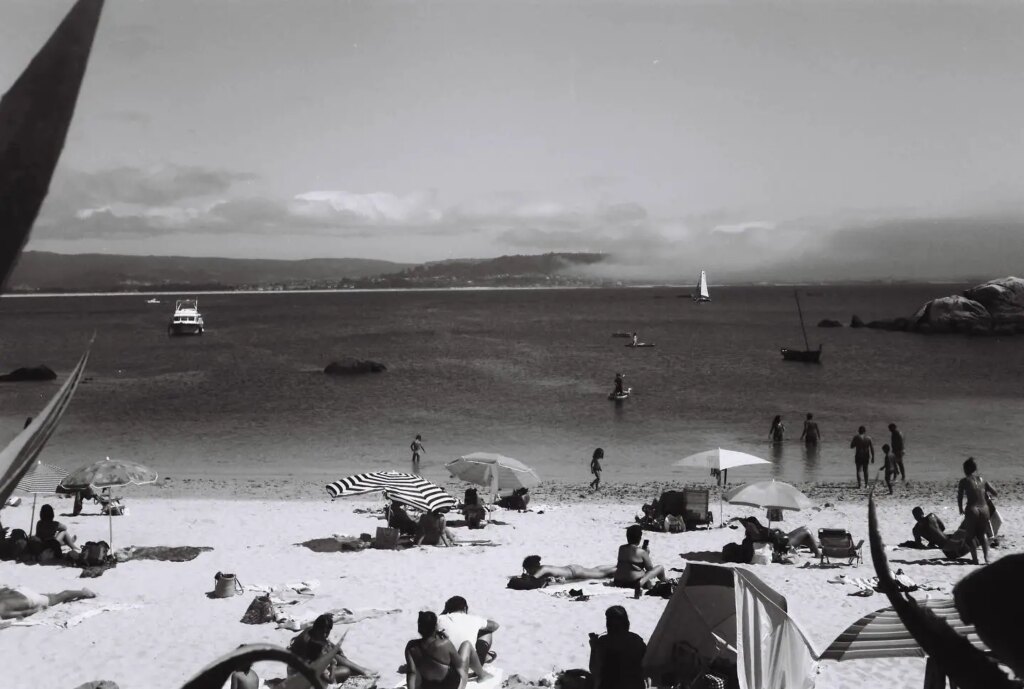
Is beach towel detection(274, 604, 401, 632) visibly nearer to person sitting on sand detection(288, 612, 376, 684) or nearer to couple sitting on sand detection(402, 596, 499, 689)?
person sitting on sand detection(288, 612, 376, 684)

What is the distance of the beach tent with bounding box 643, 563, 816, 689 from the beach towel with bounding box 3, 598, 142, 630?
712 cm

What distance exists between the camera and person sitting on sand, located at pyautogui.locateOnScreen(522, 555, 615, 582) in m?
12.1

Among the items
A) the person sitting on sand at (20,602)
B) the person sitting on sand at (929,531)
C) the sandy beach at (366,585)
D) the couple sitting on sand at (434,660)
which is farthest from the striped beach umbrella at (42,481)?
the person sitting on sand at (929,531)

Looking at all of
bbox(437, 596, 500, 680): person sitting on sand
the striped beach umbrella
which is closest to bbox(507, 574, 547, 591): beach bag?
bbox(437, 596, 500, 680): person sitting on sand

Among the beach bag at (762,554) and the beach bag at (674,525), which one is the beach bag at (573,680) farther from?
the beach bag at (674,525)

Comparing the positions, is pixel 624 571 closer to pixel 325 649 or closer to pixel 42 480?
pixel 325 649

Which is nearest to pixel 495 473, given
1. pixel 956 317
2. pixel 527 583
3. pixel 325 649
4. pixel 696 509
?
pixel 696 509

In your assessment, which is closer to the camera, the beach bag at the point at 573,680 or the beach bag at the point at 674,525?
the beach bag at the point at 573,680

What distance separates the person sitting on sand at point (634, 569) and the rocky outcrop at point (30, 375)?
2343 inches

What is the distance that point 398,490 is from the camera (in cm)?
1457

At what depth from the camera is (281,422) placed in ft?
133

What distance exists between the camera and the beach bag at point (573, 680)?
8352 mm

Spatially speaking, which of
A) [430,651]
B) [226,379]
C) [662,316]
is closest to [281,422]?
[226,379]

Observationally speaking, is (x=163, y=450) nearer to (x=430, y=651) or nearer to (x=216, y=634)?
(x=216, y=634)
